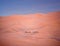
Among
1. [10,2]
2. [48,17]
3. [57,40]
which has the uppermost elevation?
[10,2]

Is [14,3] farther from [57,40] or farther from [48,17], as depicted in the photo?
[57,40]

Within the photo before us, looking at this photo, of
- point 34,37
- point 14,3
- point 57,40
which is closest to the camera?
point 57,40

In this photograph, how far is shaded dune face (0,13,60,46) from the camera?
151cm

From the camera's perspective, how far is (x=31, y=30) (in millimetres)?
1601

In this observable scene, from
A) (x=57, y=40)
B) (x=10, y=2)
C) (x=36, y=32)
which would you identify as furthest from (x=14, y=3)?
(x=57, y=40)

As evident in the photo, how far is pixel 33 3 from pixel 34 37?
52 cm

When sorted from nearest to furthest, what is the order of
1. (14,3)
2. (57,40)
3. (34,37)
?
1. (57,40)
2. (34,37)
3. (14,3)

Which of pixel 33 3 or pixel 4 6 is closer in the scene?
pixel 33 3

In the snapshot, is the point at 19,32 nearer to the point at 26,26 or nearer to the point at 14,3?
the point at 26,26

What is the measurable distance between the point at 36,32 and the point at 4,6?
0.70 m

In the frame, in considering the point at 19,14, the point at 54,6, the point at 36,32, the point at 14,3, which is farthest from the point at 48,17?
the point at 14,3

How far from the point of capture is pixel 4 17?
5.67 ft

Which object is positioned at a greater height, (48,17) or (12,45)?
(48,17)

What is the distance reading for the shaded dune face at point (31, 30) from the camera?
1514 mm
